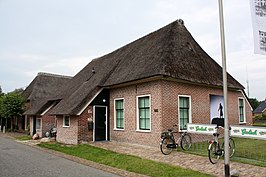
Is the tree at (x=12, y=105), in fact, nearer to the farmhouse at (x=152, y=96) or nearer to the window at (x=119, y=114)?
the farmhouse at (x=152, y=96)

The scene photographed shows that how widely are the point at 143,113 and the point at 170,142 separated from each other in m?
2.53

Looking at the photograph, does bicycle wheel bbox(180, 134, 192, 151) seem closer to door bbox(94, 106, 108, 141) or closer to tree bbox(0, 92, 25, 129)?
door bbox(94, 106, 108, 141)

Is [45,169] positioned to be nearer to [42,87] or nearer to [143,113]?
[143,113]

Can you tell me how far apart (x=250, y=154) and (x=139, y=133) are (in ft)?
18.2

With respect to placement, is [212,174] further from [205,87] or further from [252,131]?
[205,87]

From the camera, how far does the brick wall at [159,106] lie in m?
12.9

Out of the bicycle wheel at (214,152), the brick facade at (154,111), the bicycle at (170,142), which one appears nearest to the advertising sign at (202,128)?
the bicycle at (170,142)

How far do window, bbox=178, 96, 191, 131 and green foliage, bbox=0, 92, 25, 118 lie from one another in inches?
940

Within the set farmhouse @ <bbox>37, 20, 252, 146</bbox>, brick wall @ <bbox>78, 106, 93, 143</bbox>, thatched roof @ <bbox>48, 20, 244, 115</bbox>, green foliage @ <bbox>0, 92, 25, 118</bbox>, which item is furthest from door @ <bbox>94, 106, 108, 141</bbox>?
green foliage @ <bbox>0, 92, 25, 118</bbox>

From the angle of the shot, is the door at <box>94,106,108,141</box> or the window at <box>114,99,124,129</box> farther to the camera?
the door at <box>94,106,108,141</box>

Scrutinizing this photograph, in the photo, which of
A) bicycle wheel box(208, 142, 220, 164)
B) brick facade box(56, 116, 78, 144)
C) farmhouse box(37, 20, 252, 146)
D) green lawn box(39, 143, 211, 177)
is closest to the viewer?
green lawn box(39, 143, 211, 177)

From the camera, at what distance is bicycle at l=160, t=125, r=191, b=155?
1153 cm

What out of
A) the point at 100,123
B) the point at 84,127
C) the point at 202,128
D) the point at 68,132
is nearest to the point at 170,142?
the point at 202,128

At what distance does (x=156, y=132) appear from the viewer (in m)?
12.9
